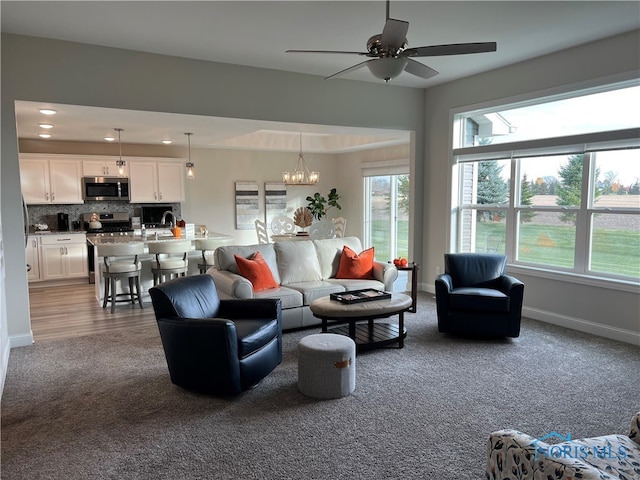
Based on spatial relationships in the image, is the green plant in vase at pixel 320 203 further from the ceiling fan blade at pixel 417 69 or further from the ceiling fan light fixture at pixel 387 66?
the ceiling fan light fixture at pixel 387 66

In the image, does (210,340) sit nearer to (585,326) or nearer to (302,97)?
(302,97)

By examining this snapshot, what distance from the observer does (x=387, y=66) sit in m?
3.09

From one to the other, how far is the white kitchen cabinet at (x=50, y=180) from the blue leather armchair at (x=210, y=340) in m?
5.54

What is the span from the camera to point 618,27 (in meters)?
4.14

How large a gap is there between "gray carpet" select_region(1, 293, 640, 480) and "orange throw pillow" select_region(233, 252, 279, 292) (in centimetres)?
83

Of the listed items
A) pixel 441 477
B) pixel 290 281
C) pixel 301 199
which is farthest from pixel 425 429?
pixel 301 199

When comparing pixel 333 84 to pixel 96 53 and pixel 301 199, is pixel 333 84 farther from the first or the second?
pixel 301 199

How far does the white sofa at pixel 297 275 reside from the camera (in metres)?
4.69

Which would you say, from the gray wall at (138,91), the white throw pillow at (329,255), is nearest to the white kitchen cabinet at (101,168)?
the gray wall at (138,91)

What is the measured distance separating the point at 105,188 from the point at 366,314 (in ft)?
20.6

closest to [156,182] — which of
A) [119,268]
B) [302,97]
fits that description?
[119,268]

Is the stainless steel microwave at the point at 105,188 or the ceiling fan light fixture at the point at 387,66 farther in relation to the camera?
the stainless steel microwave at the point at 105,188

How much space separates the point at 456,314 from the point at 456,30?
108 inches

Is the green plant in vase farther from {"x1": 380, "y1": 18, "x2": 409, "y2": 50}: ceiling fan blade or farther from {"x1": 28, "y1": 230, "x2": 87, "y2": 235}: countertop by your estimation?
{"x1": 380, "y1": 18, "x2": 409, "y2": 50}: ceiling fan blade
